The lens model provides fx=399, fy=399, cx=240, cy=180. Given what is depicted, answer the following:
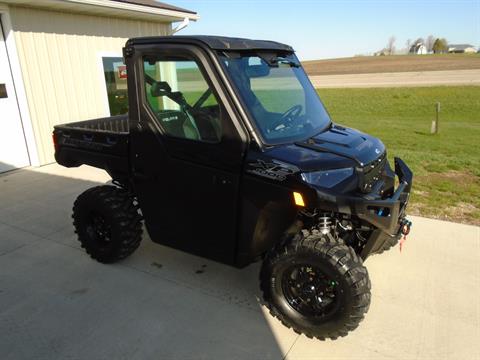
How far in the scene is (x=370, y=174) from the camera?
2836mm

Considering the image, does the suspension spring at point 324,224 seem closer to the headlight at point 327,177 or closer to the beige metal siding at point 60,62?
the headlight at point 327,177

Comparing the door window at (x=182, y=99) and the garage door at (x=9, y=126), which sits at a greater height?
the door window at (x=182, y=99)

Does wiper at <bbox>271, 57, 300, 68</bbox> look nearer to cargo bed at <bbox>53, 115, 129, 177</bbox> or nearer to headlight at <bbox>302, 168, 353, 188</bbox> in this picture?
headlight at <bbox>302, 168, 353, 188</bbox>

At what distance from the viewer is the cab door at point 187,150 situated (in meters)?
2.77

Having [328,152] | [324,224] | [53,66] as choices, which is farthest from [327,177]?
[53,66]

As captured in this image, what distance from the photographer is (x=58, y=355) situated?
2654 mm

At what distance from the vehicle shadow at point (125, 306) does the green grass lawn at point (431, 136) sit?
9.87 ft

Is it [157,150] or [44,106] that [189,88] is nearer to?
[157,150]

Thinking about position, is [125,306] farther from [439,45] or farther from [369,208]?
[439,45]

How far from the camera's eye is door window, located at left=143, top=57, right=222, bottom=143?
9.25 ft

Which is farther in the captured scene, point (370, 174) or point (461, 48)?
point (461, 48)

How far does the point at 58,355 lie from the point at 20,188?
432 cm

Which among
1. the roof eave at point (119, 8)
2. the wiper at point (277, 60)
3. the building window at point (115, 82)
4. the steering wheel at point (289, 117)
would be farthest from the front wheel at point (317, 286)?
the building window at point (115, 82)

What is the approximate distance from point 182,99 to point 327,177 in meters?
1.25
